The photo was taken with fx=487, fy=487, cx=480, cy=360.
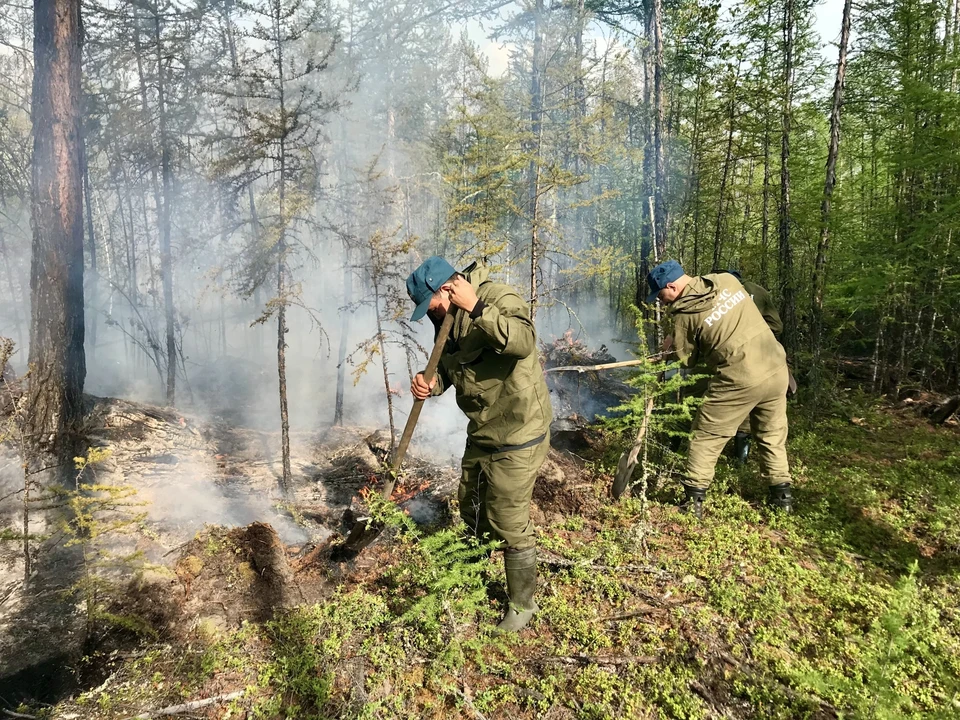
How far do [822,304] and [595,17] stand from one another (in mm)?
6635

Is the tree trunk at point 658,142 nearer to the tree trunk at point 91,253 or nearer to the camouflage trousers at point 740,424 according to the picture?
the camouflage trousers at point 740,424

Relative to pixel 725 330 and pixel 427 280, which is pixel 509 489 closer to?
pixel 427 280

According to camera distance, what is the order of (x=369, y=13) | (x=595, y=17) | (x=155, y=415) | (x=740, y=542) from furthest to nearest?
1. (x=369, y=13)
2. (x=595, y=17)
3. (x=155, y=415)
4. (x=740, y=542)

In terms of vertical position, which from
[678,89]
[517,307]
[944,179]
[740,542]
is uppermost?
[678,89]

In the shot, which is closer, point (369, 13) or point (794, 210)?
point (794, 210)

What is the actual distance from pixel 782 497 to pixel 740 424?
0.81 meters

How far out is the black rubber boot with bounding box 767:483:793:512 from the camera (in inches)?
178

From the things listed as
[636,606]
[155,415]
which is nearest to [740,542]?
[636,606]

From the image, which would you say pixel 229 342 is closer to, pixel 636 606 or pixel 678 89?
pixel 678 89

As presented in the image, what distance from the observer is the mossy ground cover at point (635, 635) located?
259cm

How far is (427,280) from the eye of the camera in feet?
9.25

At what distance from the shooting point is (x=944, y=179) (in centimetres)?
689

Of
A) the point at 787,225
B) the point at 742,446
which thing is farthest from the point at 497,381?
the point at 787,225

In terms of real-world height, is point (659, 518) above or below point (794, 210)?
below
